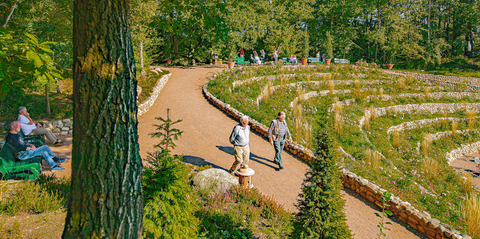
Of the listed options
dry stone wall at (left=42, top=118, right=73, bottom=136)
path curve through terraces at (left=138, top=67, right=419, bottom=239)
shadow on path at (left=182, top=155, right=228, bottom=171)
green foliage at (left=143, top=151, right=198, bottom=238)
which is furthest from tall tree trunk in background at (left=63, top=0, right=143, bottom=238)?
dry stone wall at (left=42, top=118, right=73, bottom=136)

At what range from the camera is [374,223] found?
20.0 ft

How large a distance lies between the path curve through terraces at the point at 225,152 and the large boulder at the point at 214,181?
937mm

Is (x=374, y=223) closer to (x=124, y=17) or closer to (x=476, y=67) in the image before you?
(x=124, y=17)

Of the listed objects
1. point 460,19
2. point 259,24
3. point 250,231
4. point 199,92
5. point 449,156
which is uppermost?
point 460,19

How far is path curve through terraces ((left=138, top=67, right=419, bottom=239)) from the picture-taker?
20.4 feet

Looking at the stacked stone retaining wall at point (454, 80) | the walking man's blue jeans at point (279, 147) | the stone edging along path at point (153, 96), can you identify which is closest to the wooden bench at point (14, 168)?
the walking man's blue jeans at point (279, 147)

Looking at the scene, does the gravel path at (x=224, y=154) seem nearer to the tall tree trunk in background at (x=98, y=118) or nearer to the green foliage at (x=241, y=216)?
the green foliage at (x=241, y=216)

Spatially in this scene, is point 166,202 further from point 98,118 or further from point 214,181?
point 214,181

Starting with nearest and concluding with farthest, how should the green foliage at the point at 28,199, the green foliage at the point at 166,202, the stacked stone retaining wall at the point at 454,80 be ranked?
the green foliage at the point at 166,202, the green foliage at the point at 28,199, the stacked stone retaining wall at the point at 454,80

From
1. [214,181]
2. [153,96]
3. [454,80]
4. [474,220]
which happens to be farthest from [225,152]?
[454,80]

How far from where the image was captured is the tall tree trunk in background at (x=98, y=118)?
2.41m

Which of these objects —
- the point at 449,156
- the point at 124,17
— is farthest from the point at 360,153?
the point at 124,17

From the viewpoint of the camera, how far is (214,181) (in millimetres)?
6301

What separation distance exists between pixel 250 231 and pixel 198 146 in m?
4.59
